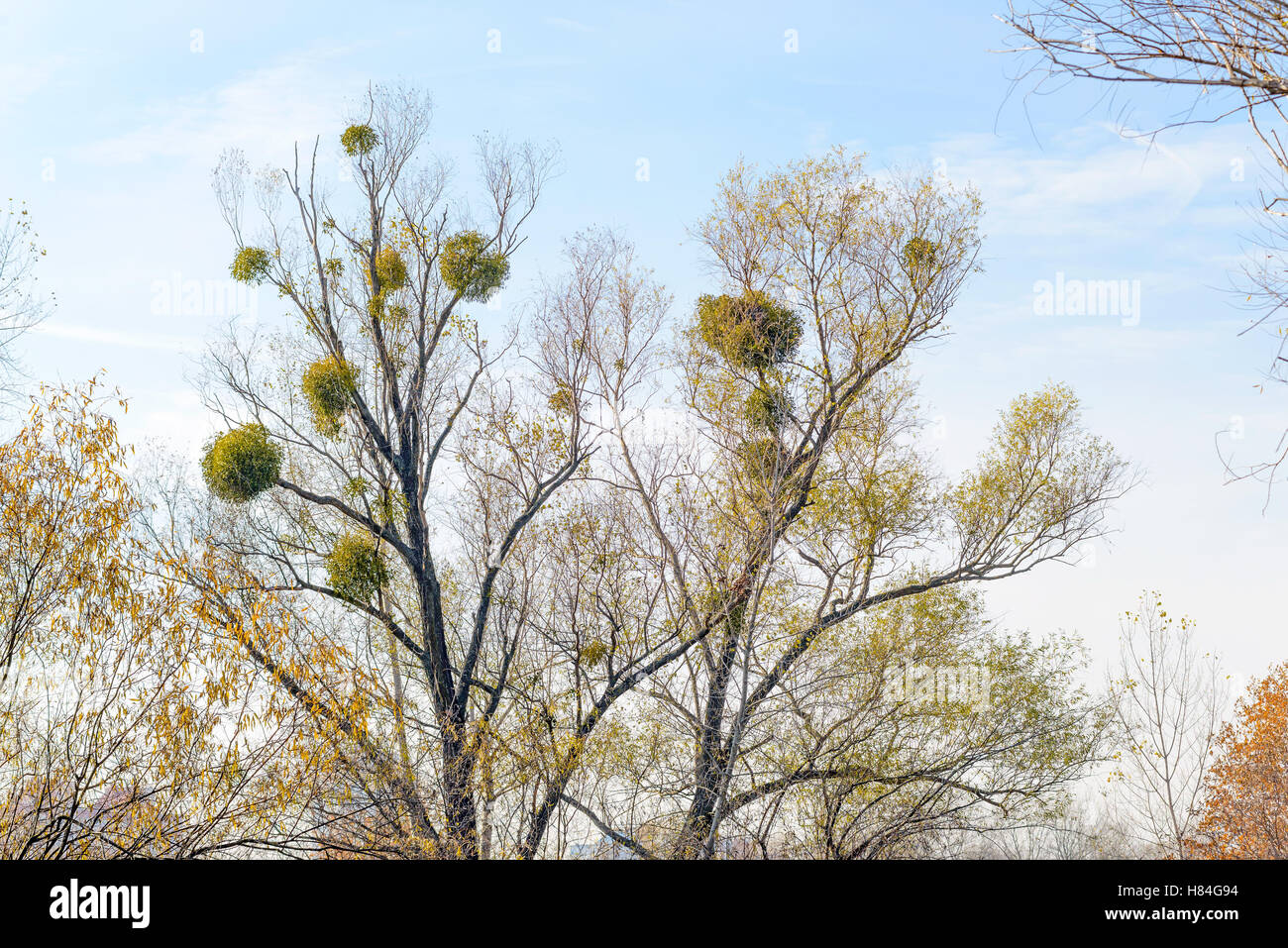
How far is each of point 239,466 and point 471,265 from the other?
414 centimetres

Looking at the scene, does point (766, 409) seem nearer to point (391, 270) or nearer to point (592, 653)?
point (592, 653)

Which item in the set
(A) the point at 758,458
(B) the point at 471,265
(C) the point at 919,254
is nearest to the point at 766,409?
(A) the point at 758,458

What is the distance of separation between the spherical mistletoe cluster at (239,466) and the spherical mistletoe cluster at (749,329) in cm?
572

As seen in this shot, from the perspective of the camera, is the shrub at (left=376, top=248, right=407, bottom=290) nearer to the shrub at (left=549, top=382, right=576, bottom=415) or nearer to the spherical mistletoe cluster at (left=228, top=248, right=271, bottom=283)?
the spherical mistletoe cluster at (left=228, top=248, right=271, bottom=283)

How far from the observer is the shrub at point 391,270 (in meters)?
13.2

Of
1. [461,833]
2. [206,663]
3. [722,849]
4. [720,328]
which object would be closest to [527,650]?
[461,833]

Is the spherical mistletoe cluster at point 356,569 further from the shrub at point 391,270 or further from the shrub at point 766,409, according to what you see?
the shrub at point 766,409

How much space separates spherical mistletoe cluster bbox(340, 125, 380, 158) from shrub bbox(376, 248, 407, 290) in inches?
56.9

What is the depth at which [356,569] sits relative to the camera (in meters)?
11.6

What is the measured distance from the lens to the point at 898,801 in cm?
1189

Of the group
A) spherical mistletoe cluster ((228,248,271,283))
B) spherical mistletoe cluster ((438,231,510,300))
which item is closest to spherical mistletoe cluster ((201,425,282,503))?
spherical mistletoe cluster ((228,248,271,283))
